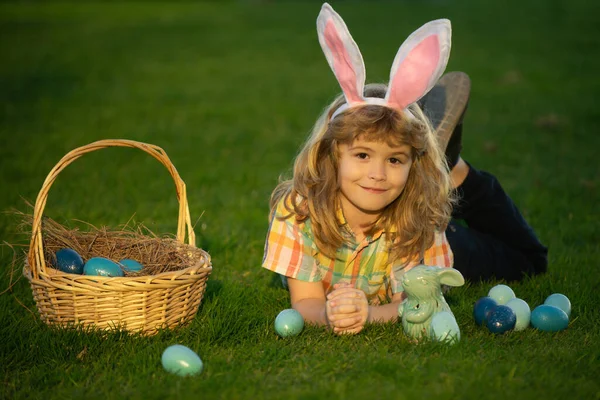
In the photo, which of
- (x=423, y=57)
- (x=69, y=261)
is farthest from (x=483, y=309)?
(x=69, y=261)

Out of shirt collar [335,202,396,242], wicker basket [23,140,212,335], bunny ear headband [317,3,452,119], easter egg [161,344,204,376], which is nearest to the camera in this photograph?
easter egg [161,344,204,376]

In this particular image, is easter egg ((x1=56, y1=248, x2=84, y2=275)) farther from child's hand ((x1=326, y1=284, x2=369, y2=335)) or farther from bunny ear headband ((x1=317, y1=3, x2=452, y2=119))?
bunny ear headband ((x1=317, y1=3, x2=452, y2=119))

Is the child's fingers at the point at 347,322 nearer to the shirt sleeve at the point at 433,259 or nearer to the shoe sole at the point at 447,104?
the shirt sleeve at the point at 433,259

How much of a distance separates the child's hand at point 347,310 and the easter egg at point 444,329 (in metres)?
0.29

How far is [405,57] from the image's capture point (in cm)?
314

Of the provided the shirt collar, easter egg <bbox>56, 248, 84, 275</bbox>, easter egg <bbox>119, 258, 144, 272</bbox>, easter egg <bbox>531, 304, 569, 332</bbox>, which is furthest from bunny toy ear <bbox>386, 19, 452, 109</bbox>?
easter egg <bbox>56, 248, 84, 275</bbox>

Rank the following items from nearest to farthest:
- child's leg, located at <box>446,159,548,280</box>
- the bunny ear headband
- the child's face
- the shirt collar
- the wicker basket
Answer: the wicker basket, the bunny ear headband, the child's face, the shirt collar, child's leg, located at <box>446,159,548,280</box>

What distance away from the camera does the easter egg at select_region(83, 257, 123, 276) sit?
10.5 feet

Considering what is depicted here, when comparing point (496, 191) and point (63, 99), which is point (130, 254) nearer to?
point (496, 191)

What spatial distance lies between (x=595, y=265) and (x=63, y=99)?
6788 millimetres

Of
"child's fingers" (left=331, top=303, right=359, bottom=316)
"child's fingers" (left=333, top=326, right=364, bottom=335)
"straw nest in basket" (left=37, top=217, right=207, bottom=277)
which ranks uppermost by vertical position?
"straw nest in basket" (left=37, top=217, right=207, bottom=277)

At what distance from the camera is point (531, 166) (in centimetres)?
629

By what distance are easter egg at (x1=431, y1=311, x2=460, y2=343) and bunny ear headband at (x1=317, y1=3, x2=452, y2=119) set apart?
90 centimetres

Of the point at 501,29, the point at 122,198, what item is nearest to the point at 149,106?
the point at 122,198
